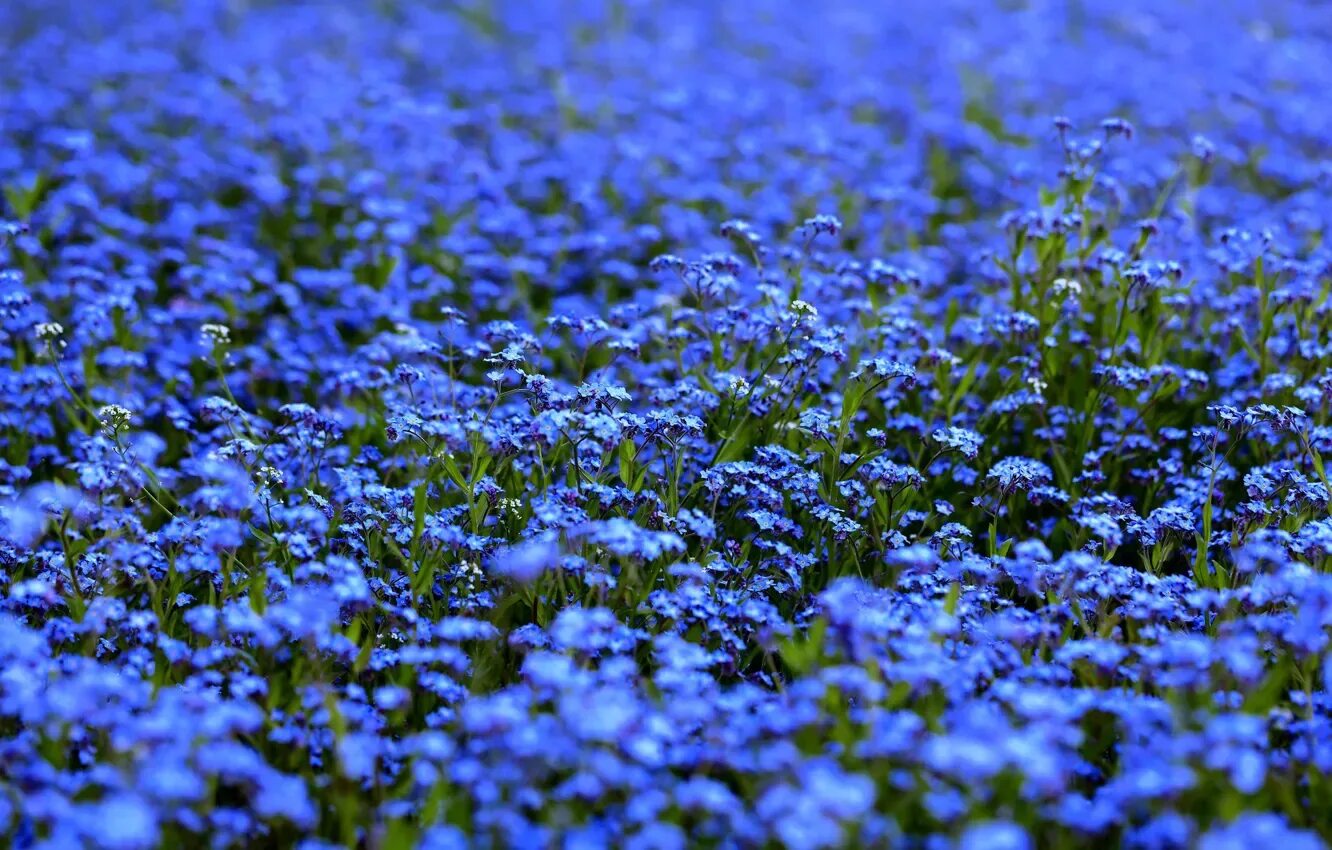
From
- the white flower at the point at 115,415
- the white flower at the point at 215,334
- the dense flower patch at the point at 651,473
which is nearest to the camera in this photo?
the dense flower patch at the point at 651,473

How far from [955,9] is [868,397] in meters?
10.8

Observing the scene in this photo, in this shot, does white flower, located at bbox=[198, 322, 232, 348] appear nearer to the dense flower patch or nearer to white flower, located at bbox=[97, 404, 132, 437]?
the dense flower patch

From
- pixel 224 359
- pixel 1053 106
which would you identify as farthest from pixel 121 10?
pixel 1053 106

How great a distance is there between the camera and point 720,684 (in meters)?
4.34

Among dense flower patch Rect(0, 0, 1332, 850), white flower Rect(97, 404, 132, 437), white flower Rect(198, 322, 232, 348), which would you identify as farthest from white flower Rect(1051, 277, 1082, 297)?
white flower Rect(97, 404, 132, 437)

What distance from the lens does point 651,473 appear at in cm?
534

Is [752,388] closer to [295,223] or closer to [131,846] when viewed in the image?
[131,846]

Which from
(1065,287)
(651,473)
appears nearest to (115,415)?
(651,473)

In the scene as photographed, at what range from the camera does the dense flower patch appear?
3.29 m

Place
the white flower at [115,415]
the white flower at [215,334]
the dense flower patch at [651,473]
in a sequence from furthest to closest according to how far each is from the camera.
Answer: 1. the white flower at [215,334]
2. the white flower at [115,415]
3. the dense flower patch at [651,473]

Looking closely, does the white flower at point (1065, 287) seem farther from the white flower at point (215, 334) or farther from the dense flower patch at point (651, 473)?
the white flower at point (215, 334)

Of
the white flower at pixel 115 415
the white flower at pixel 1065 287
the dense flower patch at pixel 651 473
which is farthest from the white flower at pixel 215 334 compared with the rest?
the white flower at pixel 1065 287

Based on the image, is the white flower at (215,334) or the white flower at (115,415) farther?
the white flower at (215,334)

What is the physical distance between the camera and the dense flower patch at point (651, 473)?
329 centimetres
